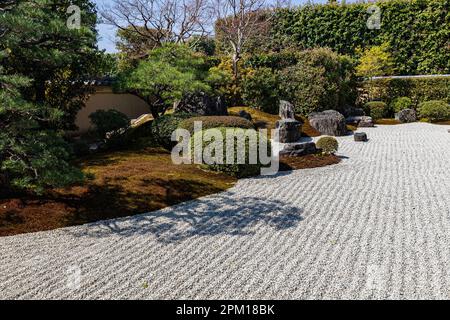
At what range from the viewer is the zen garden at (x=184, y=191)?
5.12 meters

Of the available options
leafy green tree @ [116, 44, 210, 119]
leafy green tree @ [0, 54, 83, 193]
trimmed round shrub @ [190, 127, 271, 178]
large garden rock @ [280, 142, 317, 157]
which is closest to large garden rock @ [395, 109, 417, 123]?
large garden rock @ [280, 142, 317, 157]

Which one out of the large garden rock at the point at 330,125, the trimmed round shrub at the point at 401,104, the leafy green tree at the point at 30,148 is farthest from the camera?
the trimmed round shrub at the point at 401,104

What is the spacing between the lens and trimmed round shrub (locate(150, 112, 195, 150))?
13164 millimetres

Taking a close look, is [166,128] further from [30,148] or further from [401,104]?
[401,104]

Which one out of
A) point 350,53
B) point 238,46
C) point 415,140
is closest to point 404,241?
point 415,140

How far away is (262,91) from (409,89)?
11093 millimetres

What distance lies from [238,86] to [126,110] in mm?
6579

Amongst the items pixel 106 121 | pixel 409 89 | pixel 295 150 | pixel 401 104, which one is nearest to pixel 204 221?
pixel 295 150

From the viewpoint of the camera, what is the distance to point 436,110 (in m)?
23.2

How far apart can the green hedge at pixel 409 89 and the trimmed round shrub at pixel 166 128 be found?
16.5 m

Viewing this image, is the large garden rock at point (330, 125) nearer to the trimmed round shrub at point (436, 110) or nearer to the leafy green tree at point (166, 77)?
the leafy green tree at point (166, 77)

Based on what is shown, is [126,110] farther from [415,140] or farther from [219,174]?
[415,140]

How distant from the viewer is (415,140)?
17.2 metres

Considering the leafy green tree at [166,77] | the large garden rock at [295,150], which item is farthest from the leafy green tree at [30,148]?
the large garden rock at [295,150]
